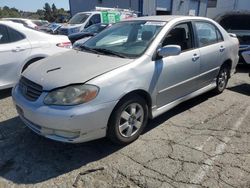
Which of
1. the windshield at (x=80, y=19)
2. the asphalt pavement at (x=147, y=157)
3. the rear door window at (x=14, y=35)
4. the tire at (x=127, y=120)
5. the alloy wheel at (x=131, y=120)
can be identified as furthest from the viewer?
the windshield at (x=80, y=19)

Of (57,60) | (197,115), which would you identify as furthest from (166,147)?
(57,60)

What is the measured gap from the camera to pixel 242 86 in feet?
21.0

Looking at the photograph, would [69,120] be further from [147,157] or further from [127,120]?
[147,157]

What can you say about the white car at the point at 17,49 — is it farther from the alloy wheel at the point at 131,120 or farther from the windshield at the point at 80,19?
the windshield at the point at 80,19

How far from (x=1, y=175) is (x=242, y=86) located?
5.48m

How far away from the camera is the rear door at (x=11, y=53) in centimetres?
514

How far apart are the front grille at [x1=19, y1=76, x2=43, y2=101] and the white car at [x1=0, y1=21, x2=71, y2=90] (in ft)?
6.02

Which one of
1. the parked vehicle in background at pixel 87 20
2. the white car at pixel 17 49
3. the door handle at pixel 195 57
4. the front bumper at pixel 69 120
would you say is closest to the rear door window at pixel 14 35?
the white car at pixel 17 49

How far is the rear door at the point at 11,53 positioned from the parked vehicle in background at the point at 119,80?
5.35ft

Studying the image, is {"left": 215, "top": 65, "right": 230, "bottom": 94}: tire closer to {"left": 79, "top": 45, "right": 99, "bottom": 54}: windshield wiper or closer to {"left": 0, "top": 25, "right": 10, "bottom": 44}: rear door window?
{"left": 79, "top": 45, "right": 99, "bottom": 54}: windshield wiper

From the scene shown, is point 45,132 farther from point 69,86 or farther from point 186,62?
point 186,62

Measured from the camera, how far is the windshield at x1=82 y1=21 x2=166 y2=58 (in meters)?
3.78

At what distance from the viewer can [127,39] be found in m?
4.22

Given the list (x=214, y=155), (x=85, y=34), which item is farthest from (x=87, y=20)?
(x=214, y=155)
